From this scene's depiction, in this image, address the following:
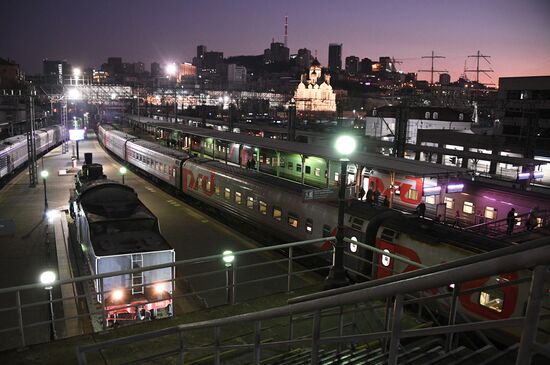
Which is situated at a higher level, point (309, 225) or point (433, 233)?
point (433, 233)

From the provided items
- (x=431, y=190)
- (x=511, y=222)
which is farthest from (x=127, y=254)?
(x=511, y=222)

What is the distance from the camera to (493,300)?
11.7 metres

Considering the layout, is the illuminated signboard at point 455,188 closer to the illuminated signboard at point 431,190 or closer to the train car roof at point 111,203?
the illuminated signboard at point 431,190

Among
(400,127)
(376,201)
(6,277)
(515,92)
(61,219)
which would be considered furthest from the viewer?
(515,92)

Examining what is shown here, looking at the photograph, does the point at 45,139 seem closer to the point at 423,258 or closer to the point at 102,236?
the point at 102,236

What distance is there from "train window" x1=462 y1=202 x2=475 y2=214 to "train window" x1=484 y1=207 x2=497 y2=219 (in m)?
0.78

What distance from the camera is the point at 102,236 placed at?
1415 cm

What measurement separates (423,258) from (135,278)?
840cm

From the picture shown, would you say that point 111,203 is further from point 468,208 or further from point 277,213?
point 468,208

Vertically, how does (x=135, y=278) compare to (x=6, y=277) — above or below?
above

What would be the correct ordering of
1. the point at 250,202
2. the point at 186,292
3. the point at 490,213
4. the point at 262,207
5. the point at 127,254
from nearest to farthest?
the point at 127,254 < the point at 186,292 < the point at 262,207 < the point at 250,202 < the point at 490,213

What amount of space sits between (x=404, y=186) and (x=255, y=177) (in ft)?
26.5

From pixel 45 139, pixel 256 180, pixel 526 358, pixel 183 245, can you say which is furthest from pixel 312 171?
pixel 45 139

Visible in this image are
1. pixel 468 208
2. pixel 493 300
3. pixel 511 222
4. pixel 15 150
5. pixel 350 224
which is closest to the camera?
pixel 493 300
